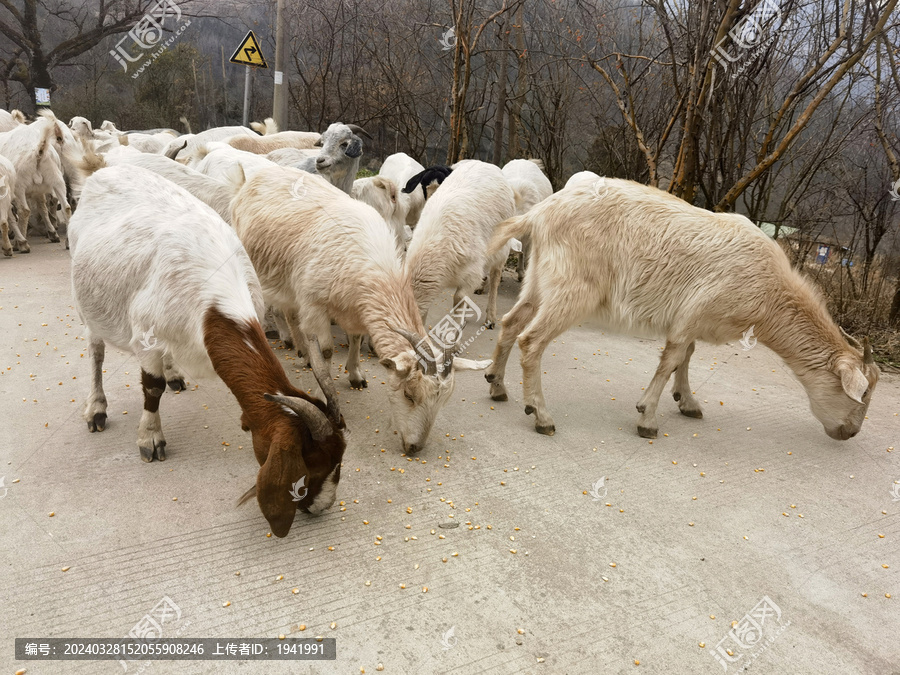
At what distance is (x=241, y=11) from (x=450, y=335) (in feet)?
73.2

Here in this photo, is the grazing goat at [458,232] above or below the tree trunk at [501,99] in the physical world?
below

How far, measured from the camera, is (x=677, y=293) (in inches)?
168

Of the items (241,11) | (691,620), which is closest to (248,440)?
(691,620)

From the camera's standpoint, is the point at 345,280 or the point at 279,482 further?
the point at 345,280

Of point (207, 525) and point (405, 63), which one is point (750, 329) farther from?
point (405, 63)

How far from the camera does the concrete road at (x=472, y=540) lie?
2492 mm

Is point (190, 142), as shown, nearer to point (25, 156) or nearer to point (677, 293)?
point (25, 156)

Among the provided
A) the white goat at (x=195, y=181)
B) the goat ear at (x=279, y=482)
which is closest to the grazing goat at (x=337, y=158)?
the white goat at (x=195, y=181)
